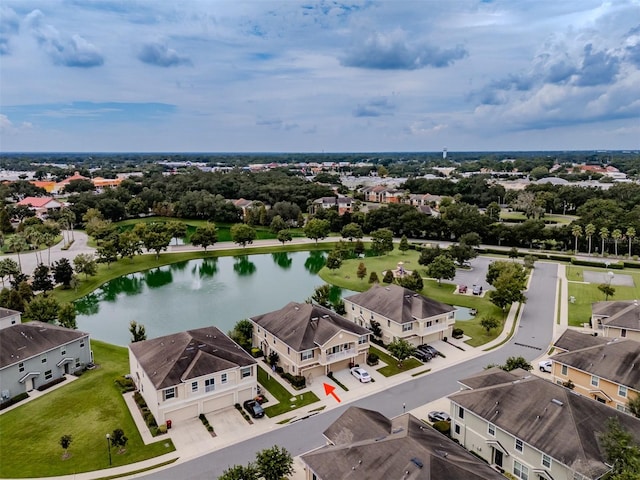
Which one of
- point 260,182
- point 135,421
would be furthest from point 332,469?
point 260,182

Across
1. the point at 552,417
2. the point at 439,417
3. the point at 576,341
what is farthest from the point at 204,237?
the point at 552,417

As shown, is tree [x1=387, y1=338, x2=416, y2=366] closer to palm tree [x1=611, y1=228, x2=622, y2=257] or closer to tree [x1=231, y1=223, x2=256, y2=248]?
tree [x1=231, y1=223, x2=256, y2=248]

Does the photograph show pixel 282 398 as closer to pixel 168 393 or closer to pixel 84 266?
pixel 168 393

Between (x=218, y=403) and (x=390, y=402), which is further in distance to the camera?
(x=390, y=402)

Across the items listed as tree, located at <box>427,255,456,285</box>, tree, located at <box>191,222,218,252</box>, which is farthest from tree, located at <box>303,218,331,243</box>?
tree, located at <box>427,255,456,285</box>

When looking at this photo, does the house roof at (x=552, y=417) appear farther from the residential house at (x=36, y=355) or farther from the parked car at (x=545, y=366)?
the residential house at (x=36, y=355)

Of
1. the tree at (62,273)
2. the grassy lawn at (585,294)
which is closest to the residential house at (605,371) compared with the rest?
the grassy lawn at (585,294)

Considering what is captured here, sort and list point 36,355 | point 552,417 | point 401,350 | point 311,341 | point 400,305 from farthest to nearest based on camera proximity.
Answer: point 400,305 → point 401,350 → point 311,341 → point 36,355 → point 552,417
